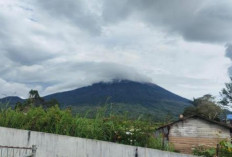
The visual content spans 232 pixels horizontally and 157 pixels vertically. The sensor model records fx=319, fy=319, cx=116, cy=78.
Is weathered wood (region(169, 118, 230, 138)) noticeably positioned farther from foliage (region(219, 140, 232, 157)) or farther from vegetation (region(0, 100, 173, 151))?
vegetation (region(0, 100, 173, 151))

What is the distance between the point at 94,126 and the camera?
20.3 feet

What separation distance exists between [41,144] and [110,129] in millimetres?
1320

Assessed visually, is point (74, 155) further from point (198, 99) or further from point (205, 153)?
point (198, 99)

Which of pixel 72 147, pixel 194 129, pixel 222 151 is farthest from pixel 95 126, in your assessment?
pixel 194 129

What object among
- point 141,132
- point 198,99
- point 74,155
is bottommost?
point 74,155

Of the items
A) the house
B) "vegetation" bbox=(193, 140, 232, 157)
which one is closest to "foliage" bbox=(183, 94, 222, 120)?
the house

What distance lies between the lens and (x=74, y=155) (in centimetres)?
573

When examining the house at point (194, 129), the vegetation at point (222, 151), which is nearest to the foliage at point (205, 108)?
the house at point (194, 129)

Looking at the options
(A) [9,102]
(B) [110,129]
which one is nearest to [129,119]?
(B) [110,129]

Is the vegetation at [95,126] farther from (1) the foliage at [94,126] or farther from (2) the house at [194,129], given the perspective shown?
(2) the house at [194,129]

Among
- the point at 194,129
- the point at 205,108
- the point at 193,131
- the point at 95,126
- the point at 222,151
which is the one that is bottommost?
the point at 222,151

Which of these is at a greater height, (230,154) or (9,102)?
→ (9,102)

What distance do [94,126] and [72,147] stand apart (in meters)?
0.67

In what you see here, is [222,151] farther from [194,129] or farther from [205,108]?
[205,108]
